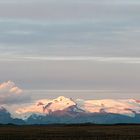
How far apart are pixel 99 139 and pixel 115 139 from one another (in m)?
4.81

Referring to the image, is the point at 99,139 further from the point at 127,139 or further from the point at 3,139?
the point at 3,139

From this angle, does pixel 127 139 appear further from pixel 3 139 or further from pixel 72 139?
pixel 3 139

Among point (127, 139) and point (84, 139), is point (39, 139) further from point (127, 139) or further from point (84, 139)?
point (127, 139)

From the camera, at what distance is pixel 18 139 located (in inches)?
5906

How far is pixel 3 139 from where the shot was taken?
474 ft

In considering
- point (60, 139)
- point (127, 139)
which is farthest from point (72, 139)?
point (127, 139)

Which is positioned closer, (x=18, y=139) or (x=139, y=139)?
(x=139, y=139)

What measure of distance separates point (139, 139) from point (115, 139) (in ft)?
24.2

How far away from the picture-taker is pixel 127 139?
142 meters

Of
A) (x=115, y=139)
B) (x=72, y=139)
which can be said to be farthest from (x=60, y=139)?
(x=115, y=139)

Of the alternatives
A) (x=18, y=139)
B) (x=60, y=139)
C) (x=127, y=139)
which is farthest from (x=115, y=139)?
(x=18, y=139)

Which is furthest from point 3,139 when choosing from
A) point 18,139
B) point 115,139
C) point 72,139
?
point 115,139

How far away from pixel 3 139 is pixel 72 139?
56.7 ft

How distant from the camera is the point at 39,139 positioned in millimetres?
143500
